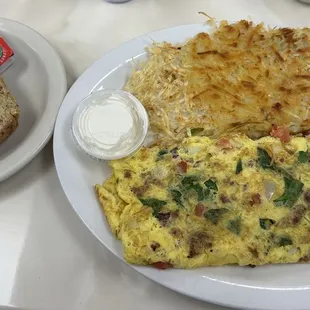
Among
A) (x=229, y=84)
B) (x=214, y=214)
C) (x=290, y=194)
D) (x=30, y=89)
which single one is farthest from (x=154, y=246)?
(x=30, y=89)

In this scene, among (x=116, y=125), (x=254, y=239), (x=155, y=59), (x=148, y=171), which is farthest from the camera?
(x=155, y=59)

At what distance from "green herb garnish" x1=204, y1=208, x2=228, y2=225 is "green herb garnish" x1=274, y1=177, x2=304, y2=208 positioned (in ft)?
0.55

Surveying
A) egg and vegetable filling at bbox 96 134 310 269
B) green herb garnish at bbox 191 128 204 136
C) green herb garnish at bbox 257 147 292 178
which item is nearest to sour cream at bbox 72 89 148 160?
egg and vegetable filling at bbox 96 134 310 269

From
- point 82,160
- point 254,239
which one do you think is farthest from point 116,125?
point 254,239

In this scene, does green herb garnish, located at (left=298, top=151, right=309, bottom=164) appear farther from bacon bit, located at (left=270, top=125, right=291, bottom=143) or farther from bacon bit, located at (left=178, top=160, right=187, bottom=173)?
bacon bit, located at (left=178, top=160, right=187, bottom=173)

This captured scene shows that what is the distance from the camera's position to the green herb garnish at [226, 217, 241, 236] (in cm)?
132

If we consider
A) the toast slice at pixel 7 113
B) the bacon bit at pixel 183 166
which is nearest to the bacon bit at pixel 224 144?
the bacon bit at pixel 183 166

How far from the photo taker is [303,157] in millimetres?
1429

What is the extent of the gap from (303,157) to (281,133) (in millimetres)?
140

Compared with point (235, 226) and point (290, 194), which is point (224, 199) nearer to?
point (235, 226)

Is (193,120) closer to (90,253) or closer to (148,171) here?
(148,171)

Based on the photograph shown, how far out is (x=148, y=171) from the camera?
145 centimetres

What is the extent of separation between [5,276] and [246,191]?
847mm

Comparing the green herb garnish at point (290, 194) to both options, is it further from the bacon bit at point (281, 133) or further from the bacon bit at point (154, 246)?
the bacon bit at point (154, 246)
